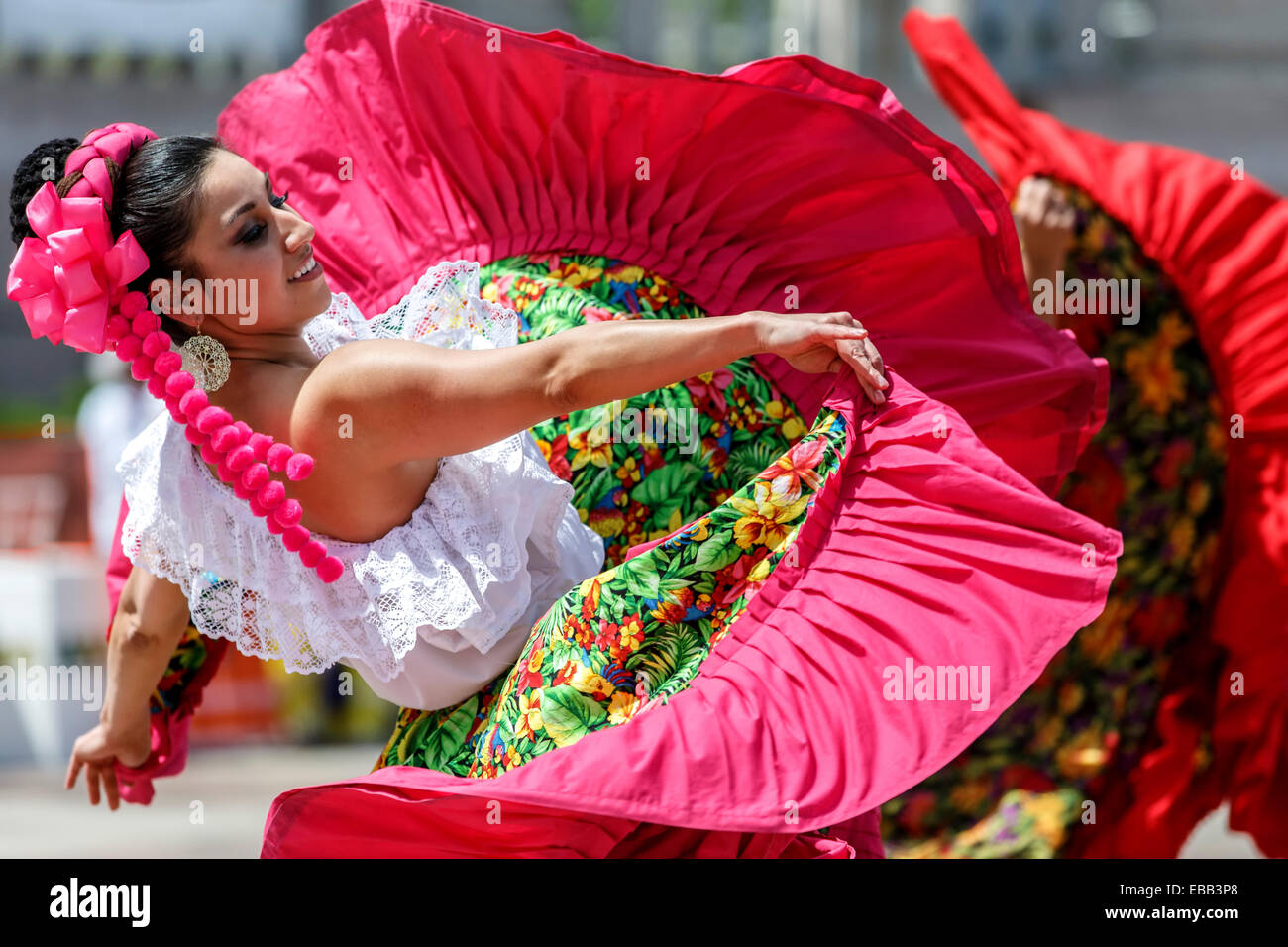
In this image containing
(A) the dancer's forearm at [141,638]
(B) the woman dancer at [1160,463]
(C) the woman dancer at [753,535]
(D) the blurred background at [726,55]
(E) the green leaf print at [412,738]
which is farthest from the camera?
(D) the blurred background at [726,55]

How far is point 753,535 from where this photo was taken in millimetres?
1987

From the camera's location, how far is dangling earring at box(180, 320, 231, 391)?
1969mm

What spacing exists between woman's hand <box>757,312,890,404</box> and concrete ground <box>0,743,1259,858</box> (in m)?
2.94

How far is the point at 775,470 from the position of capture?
2.01m

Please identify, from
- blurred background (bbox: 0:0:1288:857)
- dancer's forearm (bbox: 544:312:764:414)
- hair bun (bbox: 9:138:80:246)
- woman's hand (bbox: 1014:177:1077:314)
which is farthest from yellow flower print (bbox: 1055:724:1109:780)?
blurred background (bbox: 0:0:1288:857)

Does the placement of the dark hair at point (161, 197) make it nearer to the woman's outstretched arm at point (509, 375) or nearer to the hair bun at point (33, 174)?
the hair bun at point (33, 174)

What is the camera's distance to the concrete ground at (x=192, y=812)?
4859mm

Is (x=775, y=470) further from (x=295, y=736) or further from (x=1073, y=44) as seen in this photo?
(x=1073, y=44)

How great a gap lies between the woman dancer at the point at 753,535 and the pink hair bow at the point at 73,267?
0.76 feet

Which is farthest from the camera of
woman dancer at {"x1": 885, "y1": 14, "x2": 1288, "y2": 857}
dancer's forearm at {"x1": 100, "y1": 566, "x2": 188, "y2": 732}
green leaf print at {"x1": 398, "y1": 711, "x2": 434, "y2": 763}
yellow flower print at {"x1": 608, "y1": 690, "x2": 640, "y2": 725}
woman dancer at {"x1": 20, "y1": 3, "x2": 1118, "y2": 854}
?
woman dancer at {"x1": 885, "y1": 14, "x2": 1288, "y2": 857}

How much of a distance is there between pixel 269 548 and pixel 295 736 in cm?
491

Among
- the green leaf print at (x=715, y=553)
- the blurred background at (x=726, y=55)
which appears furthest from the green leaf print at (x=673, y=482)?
the blurred background at (x=726, y=55)

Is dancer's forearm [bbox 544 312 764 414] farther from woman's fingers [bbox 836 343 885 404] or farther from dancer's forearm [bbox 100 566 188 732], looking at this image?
dancer's forearm [bbox 100 566 188 732]
